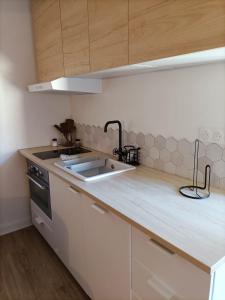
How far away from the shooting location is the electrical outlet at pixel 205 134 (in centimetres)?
134

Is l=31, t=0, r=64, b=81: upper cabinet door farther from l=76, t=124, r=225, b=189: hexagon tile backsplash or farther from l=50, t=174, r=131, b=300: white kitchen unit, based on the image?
l=50, t=174, r=131, b=300: white kitchen unit

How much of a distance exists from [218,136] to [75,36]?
1193 mm

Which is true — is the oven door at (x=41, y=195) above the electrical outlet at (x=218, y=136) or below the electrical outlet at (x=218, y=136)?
below

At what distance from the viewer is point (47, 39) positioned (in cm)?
209

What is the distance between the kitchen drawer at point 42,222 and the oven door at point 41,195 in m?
0.06

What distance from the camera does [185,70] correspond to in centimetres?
141

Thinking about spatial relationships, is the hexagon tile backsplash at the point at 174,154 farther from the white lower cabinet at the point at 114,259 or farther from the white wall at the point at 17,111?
the white wall at the point at 17,111

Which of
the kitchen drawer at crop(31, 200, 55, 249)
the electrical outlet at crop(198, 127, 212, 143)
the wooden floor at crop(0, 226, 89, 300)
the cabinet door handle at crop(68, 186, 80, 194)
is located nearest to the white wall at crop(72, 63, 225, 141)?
the electrical outlet at crop(198, 127, 212, 143)

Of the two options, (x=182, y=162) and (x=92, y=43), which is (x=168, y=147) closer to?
(x=182, y=162)

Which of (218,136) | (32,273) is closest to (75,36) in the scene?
(218,136)

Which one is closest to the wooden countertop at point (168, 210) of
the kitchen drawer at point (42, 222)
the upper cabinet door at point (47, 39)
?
the kitchen drawer at point (42, 222)

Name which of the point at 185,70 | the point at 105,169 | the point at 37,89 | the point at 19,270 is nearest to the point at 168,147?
the point at 185,70

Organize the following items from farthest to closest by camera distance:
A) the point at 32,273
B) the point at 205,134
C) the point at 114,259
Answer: the point at 32,273 → the point at 205,134 → the point at 114,259

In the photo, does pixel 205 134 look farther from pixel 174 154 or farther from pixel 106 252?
pixel 106 252
